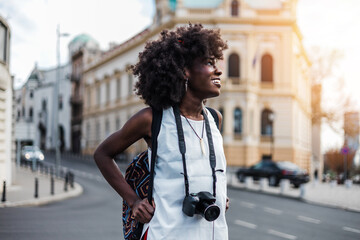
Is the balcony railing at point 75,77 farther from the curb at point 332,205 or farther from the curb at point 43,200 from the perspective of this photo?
the curb at point 332,205

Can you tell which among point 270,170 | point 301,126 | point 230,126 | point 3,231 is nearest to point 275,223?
point 3,231

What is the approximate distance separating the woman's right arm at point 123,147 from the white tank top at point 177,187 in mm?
101

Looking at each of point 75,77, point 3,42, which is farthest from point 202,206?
point 75,77

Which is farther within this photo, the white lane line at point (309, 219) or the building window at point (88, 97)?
the building window at point (88, 97)

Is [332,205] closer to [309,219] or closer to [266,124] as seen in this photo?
[309,219]

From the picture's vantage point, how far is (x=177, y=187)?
2.51 metres

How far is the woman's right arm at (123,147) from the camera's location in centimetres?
259

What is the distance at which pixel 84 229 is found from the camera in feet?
30.9

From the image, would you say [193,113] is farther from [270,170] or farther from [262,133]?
[262,133]

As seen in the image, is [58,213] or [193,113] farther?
[58,213]

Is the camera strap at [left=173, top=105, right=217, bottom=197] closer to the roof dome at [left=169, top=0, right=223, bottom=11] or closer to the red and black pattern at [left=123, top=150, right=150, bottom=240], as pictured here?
the red and black pattern at [left=123, top=150, right=150, bottom=240]

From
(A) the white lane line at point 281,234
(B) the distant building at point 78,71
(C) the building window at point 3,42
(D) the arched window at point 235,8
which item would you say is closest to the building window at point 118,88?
(B) the distant building at point 78,71

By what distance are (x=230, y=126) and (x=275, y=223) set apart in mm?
27173

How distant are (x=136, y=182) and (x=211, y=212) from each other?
0.49 m
